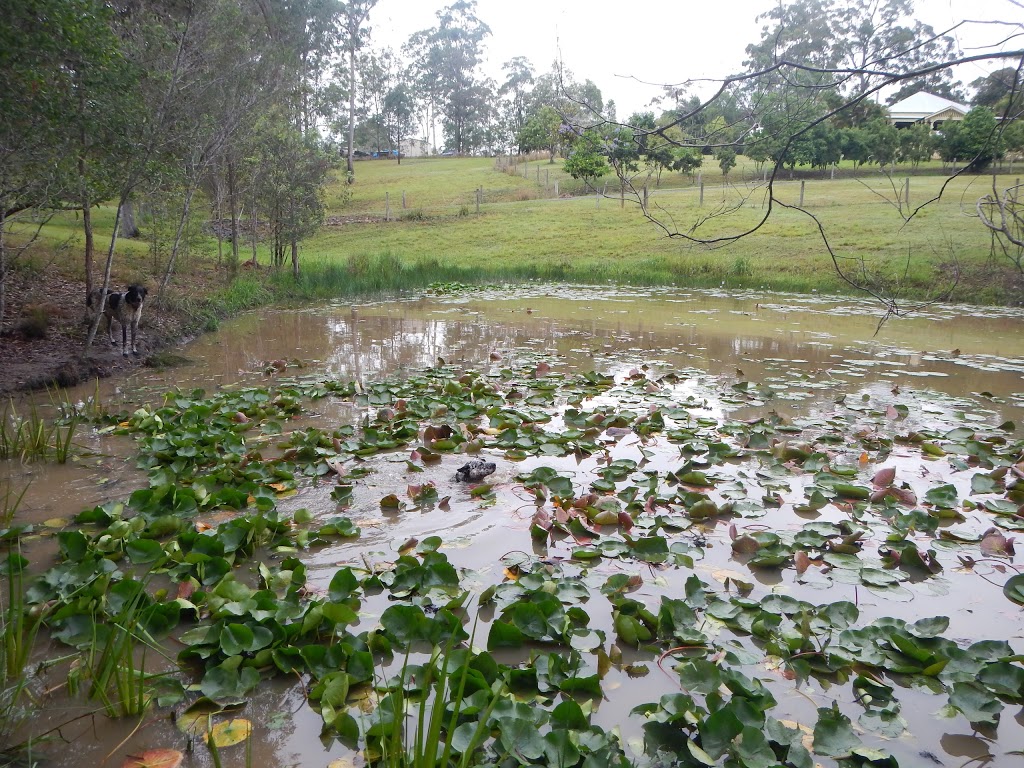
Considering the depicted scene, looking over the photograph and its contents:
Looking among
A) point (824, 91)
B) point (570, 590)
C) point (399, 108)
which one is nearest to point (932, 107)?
point (399, 108)

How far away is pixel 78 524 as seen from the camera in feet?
12.3

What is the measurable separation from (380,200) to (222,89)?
2540cm

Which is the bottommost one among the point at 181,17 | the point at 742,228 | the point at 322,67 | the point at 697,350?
the point at 697,350

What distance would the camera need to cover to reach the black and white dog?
28.0 feet

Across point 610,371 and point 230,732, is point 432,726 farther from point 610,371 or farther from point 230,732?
point 610,371

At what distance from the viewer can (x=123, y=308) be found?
28.5 feet

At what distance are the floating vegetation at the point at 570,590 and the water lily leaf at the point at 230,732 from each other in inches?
0.5

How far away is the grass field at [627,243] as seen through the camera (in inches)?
626

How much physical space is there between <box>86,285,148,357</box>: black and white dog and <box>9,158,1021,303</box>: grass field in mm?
2719

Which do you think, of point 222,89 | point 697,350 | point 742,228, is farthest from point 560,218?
point 697,350

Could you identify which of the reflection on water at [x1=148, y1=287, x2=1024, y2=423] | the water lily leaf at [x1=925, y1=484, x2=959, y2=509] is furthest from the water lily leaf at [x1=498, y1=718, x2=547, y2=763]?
the reflection on water at [x1=148, y1=287, x2=1024, y2=423]

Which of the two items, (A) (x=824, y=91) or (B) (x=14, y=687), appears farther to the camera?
(A) (x=824, y=91)

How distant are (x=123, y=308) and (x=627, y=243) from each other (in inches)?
713

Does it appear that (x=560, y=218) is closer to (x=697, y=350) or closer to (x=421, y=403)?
(x=697, y=350)
